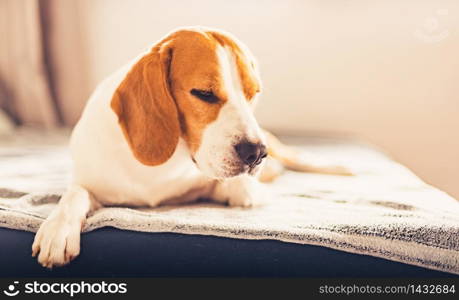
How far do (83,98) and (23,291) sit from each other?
5.85 ft

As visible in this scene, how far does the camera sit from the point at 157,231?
3.26 ft

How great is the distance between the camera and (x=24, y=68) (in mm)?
2467

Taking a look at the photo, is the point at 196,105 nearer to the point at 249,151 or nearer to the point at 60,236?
the point at 249,151

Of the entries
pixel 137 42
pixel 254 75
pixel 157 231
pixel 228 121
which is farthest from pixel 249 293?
pixel 137 42

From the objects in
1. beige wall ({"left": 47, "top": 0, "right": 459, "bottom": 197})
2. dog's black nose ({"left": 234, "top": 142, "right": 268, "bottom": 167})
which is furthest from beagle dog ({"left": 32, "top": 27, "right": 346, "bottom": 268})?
beige wall ({"left": 47, "top": 0, "right": 459, "bottom": 197})

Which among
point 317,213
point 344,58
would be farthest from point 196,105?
point 344,58

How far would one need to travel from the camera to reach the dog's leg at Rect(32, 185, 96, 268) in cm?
92

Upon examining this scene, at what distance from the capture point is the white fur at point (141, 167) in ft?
3.57

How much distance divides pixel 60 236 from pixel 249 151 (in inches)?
16.6

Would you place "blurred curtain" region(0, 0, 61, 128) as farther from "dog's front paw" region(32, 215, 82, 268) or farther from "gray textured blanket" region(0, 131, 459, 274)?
"dog's front paw" region(32, 215, 82, 268)

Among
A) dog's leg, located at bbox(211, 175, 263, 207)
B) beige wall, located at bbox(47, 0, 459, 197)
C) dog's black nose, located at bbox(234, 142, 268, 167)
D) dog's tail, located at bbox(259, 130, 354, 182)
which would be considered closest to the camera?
dog's black nose, located at bbox(234, 142, 268, 167)

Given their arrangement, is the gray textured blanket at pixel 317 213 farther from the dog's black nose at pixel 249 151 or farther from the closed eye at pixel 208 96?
the closed eye at pixel 208 96

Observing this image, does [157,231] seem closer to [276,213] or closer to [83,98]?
[276,213]

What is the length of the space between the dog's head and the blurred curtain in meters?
1.48
